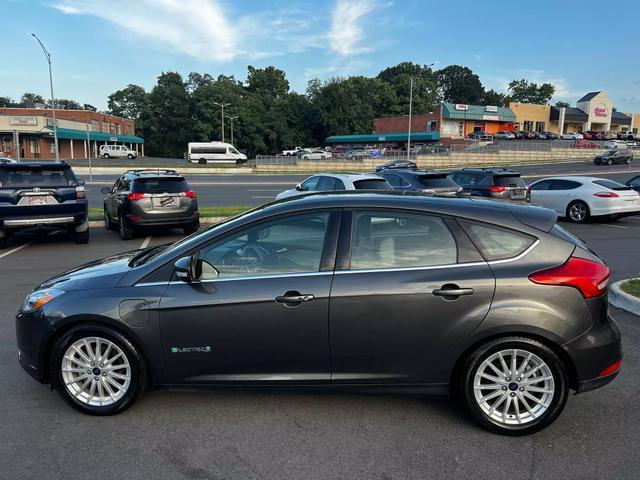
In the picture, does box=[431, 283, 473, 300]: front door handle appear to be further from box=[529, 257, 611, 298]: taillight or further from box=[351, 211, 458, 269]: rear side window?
box=[529, 257, 611, 298]: taillight

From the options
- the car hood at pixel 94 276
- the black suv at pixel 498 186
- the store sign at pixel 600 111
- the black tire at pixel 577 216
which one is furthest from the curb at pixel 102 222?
the store sign at pixel 600 111

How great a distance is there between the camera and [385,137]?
83.6 meters

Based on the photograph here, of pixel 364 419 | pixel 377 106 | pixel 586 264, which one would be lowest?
pixel 364 419

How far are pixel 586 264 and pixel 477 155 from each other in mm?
60836

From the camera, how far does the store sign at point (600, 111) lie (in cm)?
9212

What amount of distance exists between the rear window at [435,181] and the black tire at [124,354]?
11.4 meters

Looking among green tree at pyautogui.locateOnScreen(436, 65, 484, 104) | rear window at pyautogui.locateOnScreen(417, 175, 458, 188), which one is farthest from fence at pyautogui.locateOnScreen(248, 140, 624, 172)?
green tree at pyautogui.locateOnScreen(436, 65, 484, 104)

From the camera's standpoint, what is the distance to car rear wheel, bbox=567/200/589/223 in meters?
15.1

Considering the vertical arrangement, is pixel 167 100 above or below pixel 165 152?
above

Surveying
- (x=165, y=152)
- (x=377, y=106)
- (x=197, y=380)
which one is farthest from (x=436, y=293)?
(x=165, y=152)

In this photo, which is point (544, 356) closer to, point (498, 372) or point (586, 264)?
point (498, 372)

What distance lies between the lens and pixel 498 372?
3457 mm

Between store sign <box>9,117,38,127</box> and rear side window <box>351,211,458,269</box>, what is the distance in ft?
231

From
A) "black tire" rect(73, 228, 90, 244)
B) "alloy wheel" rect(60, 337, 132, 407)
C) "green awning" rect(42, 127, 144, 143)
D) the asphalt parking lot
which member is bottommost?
"black tire" rect(73, 228, 90, 244)
